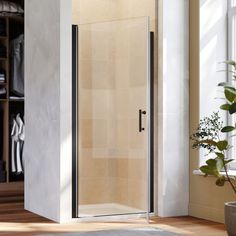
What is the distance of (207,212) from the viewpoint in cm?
585

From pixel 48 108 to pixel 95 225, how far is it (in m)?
1.21

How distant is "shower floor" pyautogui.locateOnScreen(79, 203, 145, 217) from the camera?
5812 mm

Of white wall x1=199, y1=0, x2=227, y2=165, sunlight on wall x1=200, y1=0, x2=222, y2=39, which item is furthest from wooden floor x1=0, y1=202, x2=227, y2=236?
sunlight on wall x1=200, y1=0, x2=222, y2=39

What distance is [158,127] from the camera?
19.8 feet

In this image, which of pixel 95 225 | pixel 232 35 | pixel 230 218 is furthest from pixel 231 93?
pixel 95 225

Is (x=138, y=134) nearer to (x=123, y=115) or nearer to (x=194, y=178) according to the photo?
(x=123, y=115)

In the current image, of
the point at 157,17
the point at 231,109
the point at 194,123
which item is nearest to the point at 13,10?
the point at 157,17

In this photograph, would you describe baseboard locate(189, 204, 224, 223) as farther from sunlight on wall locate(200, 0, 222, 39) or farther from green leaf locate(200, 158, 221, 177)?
sunlight on wall locate(200, 0, 222, 39)

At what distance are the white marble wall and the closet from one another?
940mm

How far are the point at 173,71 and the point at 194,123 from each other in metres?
0.54

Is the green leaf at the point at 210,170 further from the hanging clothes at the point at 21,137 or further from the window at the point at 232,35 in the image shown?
the hanging clothes at the point at 21,137

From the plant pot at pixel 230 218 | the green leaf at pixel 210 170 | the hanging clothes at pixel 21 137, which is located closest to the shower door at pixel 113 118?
the green leaf at pixel 210 170

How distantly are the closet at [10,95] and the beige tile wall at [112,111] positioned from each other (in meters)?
1.79

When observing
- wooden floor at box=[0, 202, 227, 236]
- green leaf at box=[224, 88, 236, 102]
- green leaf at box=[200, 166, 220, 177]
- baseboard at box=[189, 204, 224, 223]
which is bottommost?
wooden floor at box=[0, 202, 227, 236]
